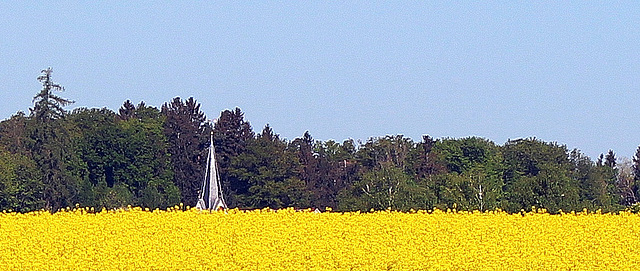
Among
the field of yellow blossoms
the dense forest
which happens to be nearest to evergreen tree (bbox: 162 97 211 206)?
the dense forest

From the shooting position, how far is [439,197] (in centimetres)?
2812

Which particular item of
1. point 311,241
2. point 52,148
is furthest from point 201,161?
point 311,241

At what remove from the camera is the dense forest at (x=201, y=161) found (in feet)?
180

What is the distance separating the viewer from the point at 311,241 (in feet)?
49.9

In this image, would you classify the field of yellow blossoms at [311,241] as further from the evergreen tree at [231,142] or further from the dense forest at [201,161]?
the evergreen tree at [231,142]

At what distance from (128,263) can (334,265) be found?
2.23 m

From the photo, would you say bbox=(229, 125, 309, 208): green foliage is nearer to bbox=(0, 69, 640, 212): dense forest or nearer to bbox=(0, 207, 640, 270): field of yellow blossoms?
bbox=(0, 69, 640, 212): dense forest

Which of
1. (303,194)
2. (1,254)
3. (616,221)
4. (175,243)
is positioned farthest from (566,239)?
(303,194)

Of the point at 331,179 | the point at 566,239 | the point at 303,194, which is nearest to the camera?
the point at 566,239

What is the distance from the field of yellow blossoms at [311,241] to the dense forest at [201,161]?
96.6ft

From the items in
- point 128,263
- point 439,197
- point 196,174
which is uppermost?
point 196,174

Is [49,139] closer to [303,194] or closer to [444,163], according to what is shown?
[303,194]

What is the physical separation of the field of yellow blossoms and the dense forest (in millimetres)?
29434

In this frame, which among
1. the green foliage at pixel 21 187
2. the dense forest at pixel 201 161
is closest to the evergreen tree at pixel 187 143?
the dense forest at pixel 201 161
